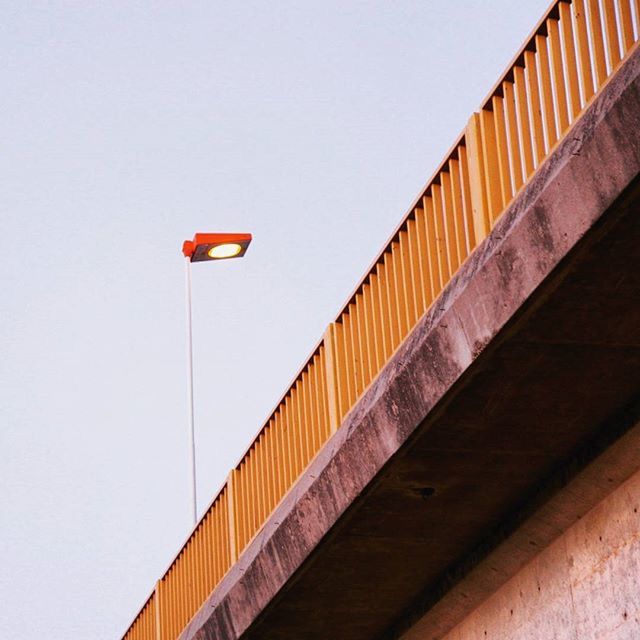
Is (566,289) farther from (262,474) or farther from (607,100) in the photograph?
(262,474)

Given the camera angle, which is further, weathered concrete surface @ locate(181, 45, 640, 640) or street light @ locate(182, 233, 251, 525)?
street light @ locate(182, 233, 251, 525)

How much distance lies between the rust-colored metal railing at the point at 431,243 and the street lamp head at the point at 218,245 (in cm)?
1051

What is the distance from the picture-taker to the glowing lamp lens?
85.8 ft

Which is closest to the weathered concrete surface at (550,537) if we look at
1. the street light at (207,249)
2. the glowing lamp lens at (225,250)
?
the street light at (207,249)

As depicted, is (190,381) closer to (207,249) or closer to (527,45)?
(207,249)

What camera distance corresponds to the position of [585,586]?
11055 mm

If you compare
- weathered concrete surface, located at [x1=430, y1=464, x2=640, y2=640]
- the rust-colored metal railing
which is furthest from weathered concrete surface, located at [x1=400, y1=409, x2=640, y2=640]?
the rust-colored metal railing

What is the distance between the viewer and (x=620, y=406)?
10.7m

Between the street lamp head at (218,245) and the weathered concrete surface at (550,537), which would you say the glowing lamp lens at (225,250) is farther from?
the weathered concrete surface at (550,537)

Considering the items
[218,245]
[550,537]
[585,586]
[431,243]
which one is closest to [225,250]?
[218,245]

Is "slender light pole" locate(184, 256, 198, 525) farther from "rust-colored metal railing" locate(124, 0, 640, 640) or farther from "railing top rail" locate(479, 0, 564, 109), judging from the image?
"railing top rail" locate(479, 0, 564, 109)

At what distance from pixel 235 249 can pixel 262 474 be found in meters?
12.3

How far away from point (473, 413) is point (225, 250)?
16.0 metres

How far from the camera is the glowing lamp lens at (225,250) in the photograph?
26.2m
